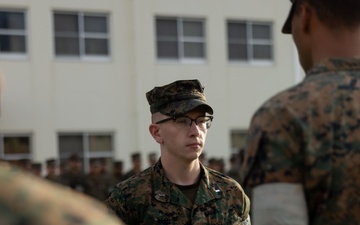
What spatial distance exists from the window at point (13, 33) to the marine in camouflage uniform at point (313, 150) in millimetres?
19128

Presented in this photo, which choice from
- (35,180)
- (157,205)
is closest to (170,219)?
(157,205)

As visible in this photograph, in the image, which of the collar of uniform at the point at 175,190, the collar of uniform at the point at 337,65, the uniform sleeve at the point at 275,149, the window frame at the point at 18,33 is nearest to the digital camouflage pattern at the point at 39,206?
the uniform sleeve at the point at 275,149

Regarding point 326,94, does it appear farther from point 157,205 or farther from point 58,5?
point 58,5

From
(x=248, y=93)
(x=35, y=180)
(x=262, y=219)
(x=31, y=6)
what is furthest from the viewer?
(x=248, y=93)

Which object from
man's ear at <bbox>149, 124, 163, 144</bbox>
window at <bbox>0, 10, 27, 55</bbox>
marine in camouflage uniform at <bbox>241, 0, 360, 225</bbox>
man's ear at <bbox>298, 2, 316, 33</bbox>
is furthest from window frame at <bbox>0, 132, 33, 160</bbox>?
marine in camouflage uniform at <bbox>241, 0, 360, 225</bbox>

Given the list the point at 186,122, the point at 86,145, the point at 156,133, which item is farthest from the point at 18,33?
the point at 186,122

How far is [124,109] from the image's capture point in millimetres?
22062

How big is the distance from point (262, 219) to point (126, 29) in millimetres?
19815

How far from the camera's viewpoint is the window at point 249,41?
24.2m

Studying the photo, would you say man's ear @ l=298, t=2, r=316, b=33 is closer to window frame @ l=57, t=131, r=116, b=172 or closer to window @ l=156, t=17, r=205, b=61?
window frame @ l=57, t=131, r=116, b=172

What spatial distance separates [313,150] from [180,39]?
21.1 m

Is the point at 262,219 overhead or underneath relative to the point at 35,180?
underneath

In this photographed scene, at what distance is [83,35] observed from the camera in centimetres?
2253

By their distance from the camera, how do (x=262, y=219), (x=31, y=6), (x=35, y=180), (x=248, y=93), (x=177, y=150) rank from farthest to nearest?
(x=248, y=93) < (x=31, y=6) < (x=177, y=150) < (x=262, y=219) < (x=35, y=180)
